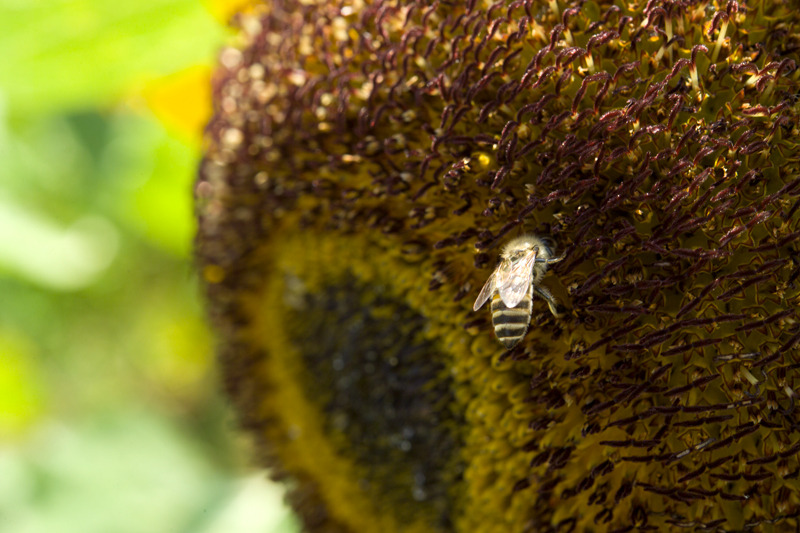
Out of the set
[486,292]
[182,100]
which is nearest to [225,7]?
[182,100]

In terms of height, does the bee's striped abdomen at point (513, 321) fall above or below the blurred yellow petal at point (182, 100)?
below

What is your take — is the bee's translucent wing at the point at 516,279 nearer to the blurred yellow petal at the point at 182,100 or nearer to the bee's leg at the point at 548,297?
the bee's leg at the point at 548,297

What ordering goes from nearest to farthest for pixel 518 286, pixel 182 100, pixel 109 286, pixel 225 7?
pixel 518 286 < pixel 225 7 < pixel 182 100 < pixel 109 286

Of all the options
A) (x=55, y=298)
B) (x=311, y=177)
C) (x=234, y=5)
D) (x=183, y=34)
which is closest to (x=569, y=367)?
(x=311, y=177)

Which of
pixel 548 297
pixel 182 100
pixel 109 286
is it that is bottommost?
pixel 548 297

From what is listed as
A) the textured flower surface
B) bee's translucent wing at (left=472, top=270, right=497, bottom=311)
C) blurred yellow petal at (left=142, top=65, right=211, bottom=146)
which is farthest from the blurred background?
bee's translucent wing at (left=472, top=270, right=497, bottom=311)

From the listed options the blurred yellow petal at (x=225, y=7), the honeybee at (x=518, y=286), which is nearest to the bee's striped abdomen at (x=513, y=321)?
the honeybee at (x=518, y=286)

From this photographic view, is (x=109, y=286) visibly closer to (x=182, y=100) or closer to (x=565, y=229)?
(x=182, y=100)

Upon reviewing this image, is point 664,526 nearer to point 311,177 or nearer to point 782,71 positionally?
point 782,71
